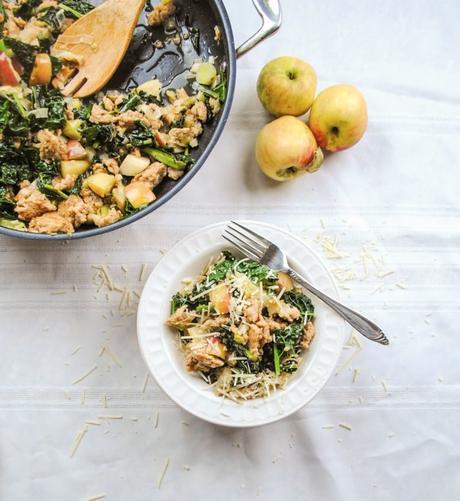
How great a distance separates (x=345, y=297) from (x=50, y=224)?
1045 millimetres

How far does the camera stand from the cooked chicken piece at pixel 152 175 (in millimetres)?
1946

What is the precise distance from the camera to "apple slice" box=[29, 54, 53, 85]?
1.99 meters

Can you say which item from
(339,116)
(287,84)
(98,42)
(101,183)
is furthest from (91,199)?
(339,116)

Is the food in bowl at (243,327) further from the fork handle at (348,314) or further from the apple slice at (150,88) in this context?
the apple slice at (150,88)

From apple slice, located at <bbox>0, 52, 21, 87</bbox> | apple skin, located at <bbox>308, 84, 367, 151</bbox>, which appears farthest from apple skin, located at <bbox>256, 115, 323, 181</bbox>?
apple slice, located at <bbox>0, 52, 21, 87</bbox>

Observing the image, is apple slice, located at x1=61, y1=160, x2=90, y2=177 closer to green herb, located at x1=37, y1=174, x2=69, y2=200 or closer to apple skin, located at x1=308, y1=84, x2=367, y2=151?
green herb, located at x1=37, y1=174, x2=69, y2=200

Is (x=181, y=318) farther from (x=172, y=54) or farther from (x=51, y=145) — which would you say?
(x=172, y=54)

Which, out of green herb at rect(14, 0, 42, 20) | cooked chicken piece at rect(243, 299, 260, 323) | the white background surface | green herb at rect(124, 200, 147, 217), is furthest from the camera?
the white background surface

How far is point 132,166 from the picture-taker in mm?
1967

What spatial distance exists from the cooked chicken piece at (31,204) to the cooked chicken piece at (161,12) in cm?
69

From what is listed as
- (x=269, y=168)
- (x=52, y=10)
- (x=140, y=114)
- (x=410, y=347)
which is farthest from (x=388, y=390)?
(x=52, y=10)

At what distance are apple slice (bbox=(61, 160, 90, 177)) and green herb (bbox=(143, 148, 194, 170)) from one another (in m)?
0.20

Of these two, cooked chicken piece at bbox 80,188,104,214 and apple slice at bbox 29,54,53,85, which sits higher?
apple slice at bbox 29,54,53,85

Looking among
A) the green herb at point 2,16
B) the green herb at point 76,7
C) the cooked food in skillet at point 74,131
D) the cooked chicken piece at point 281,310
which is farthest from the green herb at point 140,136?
the cooked chicken piece at point 281,310
